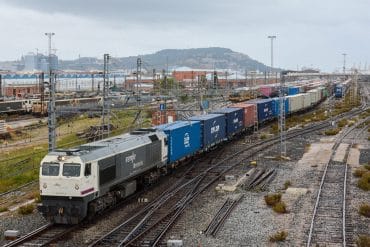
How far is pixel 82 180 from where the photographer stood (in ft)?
68.1

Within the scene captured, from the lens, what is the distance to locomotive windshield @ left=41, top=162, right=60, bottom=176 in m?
21.2

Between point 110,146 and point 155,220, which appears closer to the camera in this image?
point 155,220

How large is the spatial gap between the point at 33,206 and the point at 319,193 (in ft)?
48.7

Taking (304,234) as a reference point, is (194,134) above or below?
above

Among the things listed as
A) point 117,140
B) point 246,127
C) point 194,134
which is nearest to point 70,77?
point 246,127

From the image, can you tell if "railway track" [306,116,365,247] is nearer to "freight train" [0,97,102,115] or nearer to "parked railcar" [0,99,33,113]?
"freight train" [0,97,102,115]

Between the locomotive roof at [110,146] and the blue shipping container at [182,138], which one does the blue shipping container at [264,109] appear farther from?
the locomotive roof at [110,146]

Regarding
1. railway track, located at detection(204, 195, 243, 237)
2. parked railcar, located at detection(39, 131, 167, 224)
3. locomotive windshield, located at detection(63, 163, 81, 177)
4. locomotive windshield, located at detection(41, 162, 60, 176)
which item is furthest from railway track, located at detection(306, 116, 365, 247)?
locomotive windshield, located at detection(41, 162, 60, 176)

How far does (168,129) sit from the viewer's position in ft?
104

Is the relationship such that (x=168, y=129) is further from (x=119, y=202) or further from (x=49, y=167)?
(x=49, y=167)

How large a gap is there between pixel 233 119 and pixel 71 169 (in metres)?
28.6

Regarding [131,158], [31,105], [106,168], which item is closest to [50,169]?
[106,168]

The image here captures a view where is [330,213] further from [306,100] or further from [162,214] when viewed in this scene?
[306,100]

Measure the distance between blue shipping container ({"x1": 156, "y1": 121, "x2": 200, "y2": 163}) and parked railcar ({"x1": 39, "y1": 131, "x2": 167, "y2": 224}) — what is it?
699 cm
